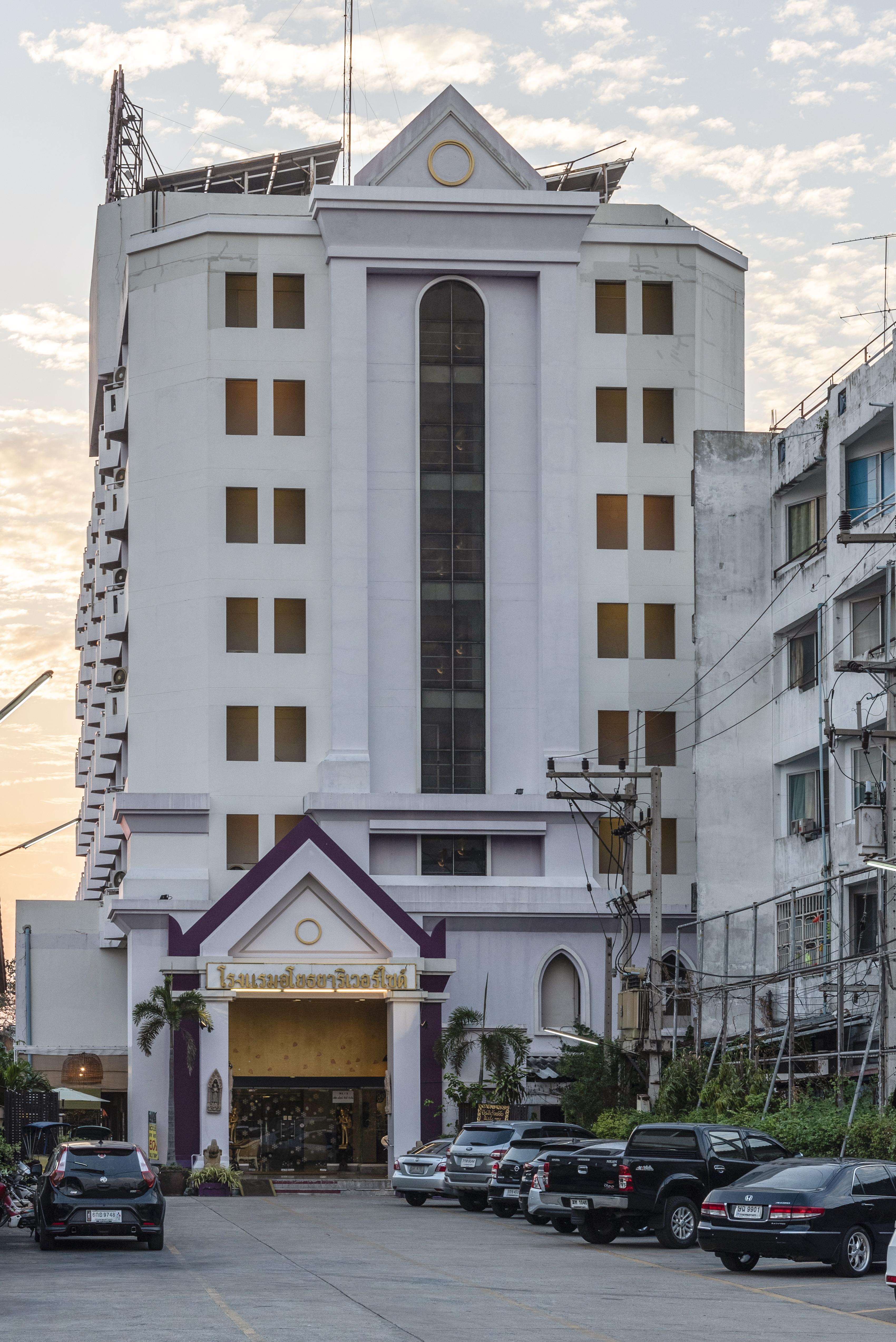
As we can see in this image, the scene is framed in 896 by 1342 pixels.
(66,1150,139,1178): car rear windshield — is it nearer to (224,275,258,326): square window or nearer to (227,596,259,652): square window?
(227,596,259,652): square window

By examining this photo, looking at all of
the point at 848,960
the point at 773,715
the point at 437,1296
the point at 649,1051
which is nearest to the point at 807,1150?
the point at 848,960

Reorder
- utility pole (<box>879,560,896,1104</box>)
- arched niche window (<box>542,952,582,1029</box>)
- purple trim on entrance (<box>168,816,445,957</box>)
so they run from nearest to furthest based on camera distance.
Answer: utility pole (<box>879,560,896,1104</box>), purple trim on entrance (<box>168,816,445,957</box>), arched niche window (<box>542,952,582,1029</box>)

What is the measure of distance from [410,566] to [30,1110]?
862 inches

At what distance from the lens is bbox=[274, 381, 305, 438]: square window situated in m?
65.0

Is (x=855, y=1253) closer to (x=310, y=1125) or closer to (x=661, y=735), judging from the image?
(x=310, y=1125)

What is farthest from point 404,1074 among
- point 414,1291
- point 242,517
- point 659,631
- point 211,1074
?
point 414,1291

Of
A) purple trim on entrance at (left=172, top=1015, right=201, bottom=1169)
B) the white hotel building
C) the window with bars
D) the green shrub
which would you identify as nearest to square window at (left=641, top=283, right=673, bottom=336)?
the white hotel building

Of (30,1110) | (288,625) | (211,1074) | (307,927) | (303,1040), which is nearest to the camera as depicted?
(30,1110)

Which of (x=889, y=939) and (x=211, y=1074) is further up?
(x=889, y=939)

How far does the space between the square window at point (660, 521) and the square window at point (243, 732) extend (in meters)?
14.8

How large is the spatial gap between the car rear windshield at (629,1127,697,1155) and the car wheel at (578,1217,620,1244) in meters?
1.19

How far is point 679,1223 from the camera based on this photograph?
94.6ft

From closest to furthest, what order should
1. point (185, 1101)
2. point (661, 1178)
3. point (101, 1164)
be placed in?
1. point (101, 1164)
2. point (661, 1178)
3. point (185, 1101)

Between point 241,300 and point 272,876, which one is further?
point 241,300
